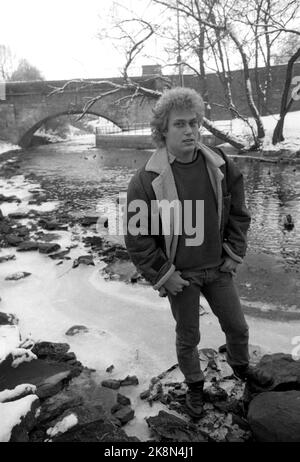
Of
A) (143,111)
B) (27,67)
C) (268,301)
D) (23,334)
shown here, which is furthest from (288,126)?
(27,67)

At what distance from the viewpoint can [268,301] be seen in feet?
14.9

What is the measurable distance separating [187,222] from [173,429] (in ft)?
4.35

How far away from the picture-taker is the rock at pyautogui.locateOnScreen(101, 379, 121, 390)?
Answer: 3.02 metres

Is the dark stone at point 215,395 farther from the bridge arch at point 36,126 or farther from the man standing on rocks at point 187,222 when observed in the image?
the bridge arch at point 36,126

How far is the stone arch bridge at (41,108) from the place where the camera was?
3544cm

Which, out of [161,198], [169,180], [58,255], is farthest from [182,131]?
[58,255]

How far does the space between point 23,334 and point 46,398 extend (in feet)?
3.71

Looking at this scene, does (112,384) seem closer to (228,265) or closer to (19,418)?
(19,418)

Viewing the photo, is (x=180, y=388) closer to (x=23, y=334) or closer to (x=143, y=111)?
(x=23, y=334)

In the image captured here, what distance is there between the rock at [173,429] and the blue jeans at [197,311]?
28 cm

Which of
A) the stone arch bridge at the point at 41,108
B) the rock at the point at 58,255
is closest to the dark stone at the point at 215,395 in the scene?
the rock at the point at 58,255

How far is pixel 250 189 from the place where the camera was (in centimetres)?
1195

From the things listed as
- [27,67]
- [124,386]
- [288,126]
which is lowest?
[124,386]
